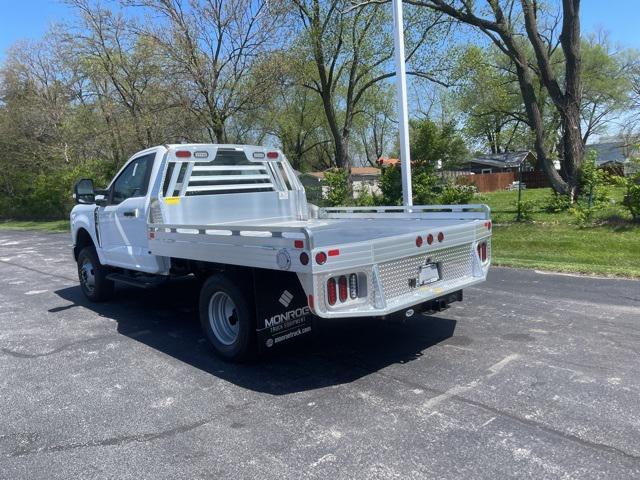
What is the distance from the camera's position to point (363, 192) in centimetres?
2227

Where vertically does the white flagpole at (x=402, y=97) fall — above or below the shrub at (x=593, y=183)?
above

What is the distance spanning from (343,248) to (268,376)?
4.95ft

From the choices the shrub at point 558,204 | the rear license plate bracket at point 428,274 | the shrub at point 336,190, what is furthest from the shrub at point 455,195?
the rear license plate bracket at point 428,274

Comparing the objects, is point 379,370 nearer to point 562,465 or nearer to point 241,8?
point 562,465

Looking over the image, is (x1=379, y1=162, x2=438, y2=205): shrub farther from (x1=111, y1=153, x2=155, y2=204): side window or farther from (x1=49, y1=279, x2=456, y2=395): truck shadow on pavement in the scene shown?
(x1=111, y1=153, x2=155, y2=204): side window

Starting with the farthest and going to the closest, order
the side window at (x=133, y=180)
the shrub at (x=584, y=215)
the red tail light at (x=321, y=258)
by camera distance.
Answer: the shrub at (x=584, y=215)
the side window at (x=133, y=180)
the red tail light at (x=321, y=258)

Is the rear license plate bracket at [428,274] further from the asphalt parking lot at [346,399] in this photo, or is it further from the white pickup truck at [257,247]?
the asphalt parking lot at [346,399]

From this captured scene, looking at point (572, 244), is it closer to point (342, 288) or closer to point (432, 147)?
point (432, 147)

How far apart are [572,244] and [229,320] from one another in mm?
8975

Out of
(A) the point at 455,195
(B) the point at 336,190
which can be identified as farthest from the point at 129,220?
(B) the point at 336,190

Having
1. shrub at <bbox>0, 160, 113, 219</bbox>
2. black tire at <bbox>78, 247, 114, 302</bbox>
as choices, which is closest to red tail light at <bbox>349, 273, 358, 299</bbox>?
black tire at <bbox>78, 247, 114, 302</bbox>

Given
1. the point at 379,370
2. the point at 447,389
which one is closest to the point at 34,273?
the point at 379,370

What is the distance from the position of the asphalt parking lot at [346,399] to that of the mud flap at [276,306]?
13.4 inches

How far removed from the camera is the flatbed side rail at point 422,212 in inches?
237
